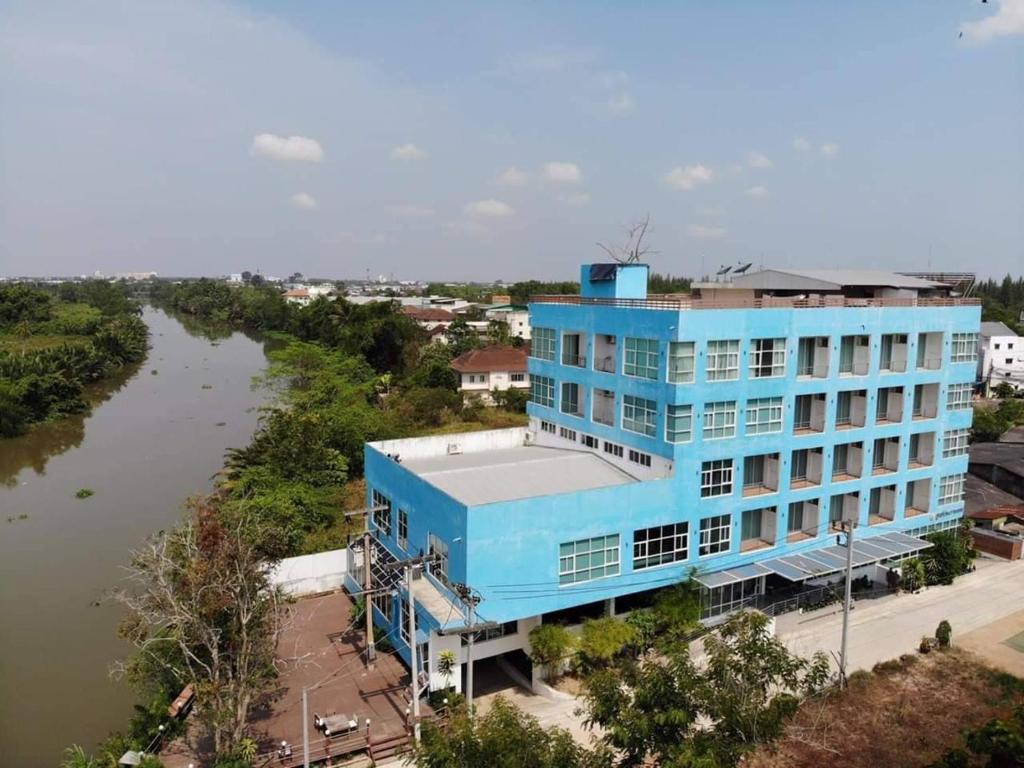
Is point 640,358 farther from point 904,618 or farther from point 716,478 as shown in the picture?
point 904,618

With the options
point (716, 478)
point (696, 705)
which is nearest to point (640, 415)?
point (716, 478)

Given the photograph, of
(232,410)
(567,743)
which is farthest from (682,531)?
(232,410)

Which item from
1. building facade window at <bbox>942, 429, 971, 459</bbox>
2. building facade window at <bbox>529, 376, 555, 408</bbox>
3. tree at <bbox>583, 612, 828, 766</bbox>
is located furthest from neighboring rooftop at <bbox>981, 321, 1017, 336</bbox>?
tree at <bbox>583, 612, 828, 766</bbox>

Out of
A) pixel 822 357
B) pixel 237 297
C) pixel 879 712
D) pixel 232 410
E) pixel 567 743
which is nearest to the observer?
pixel 567 743

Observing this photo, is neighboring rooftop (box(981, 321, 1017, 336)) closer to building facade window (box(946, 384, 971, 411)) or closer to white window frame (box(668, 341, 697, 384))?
building facade window (box(946, 384, 971, 411))

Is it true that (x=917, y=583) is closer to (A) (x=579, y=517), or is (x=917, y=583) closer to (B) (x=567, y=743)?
(A) (x=579, y=517)
